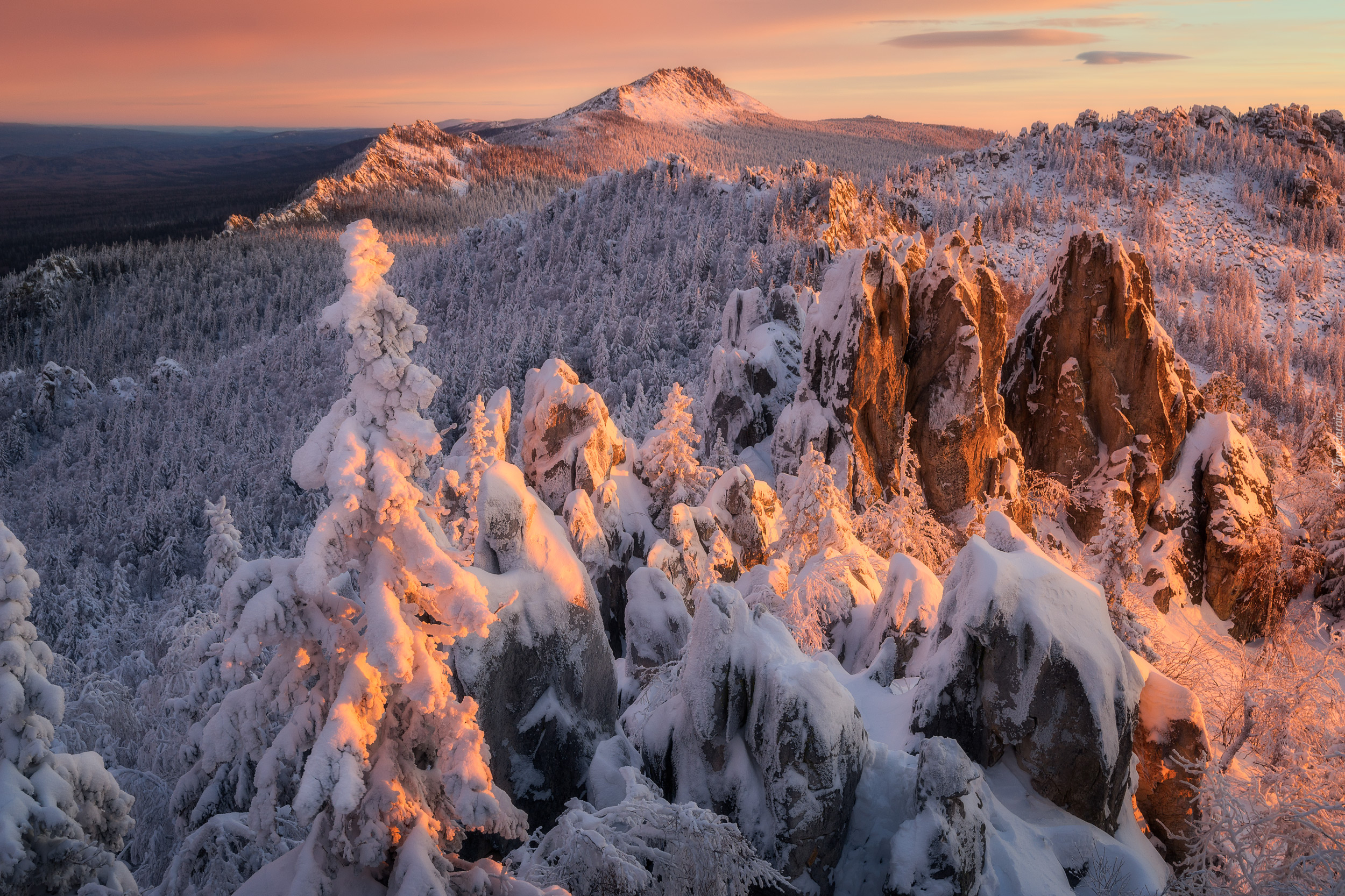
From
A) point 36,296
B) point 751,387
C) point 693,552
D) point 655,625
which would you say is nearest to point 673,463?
point 693,552

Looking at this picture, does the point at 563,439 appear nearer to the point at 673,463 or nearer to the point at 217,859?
the point at 673,463

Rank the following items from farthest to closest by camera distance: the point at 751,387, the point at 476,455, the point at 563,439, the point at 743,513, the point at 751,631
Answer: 1. the point at 751,387
2. the point at 743,513
3. the point at 563,439
4. the point at 476,455
5. the point at 751,631

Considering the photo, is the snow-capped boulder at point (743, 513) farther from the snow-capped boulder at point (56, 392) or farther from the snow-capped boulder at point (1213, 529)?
the snow-capped boulder at point (56, 392)

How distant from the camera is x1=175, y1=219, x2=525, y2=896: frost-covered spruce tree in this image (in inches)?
303

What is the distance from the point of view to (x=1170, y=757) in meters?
12.9

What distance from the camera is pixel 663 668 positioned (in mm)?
15664

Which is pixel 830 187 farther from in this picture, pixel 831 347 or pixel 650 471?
pixel 650 471

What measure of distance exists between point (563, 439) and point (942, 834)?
18.0m

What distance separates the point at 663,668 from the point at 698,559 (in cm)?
844

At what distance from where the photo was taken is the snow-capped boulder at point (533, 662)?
12406 millimetres

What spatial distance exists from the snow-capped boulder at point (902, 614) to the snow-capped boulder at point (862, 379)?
40.8ft

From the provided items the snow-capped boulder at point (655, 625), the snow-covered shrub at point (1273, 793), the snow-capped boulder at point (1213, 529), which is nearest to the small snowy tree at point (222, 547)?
the snow-capped boulder at point (655, 625)

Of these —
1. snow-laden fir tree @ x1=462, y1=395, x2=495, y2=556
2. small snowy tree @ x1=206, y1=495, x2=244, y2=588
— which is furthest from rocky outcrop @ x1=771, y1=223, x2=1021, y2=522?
small snowy tree @ x1=206, y1=495, x2=244, y2=588

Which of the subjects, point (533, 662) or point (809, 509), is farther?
point (809, 509)
